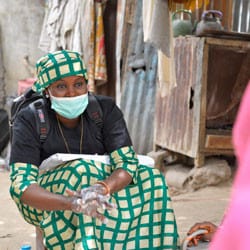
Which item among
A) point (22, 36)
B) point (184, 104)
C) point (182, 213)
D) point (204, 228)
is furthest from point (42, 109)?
point (22, 36)

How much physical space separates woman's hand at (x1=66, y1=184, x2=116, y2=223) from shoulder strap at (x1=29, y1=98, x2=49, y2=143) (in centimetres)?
42

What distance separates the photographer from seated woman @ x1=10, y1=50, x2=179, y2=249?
2260mm

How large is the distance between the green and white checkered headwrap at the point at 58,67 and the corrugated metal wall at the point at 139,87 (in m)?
2.68

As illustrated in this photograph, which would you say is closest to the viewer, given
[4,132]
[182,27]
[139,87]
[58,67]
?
[58,67]

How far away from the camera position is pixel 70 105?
2.49 metres

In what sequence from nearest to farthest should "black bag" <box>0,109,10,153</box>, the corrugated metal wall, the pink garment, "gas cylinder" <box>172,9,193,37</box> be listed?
the pink garment → "gas cylinder" <box>172,9,193,37</box> → the corrugated metal wall → "black bag" <box>0,109,10,153</box>

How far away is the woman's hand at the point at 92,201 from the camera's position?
2.17 m

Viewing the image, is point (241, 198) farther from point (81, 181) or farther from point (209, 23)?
point (209, 23)

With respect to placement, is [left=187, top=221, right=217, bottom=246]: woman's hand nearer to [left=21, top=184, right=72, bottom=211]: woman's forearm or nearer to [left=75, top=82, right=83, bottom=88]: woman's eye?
[left=21, top=184, right=72, bottom=211]: woman's forearm

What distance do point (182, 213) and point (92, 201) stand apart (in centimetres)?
191

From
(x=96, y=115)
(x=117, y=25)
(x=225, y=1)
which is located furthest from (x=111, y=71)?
(x=96, y=115)

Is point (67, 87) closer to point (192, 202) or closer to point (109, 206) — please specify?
point (109, 206)

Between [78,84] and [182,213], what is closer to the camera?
[78,84]

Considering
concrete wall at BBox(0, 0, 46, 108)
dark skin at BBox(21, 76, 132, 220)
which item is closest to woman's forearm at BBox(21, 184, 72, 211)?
dark skin at BBox(21, 76, 132, 220)
